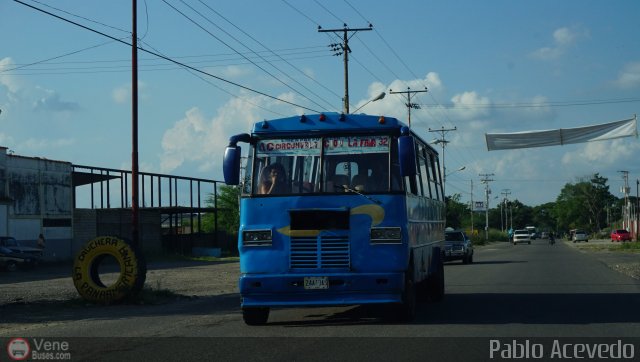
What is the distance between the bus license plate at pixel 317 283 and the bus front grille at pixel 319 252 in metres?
0.19

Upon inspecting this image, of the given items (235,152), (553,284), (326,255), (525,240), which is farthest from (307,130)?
(525,240)

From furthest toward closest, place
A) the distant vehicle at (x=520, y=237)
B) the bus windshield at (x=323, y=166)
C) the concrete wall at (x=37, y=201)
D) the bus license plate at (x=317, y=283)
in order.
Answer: the distant vehicle at (x=520, y=237)
the concrete wall at (x=37, y=201)
the bus windshield at (x=323, y=166)
the bus license plate at (x=317, y=283)

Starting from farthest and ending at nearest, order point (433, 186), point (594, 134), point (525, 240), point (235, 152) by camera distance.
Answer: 1. point (525, 240)
2. point (594, 134)
3. point (433, 186)
4. point (235, 152)

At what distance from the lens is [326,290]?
11.8 meters

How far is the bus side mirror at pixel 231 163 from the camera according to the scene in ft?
39.4

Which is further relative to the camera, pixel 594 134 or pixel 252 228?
pixel 594 134

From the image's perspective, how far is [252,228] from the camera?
1209 centimetres

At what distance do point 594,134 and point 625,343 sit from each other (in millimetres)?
11847

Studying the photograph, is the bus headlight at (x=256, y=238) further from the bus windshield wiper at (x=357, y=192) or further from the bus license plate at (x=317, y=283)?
the bus windshield wiper at (x=357, y=192)

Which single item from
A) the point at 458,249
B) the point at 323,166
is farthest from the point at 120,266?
the point at 458,249

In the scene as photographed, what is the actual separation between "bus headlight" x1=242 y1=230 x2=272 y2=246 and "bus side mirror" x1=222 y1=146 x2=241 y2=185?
0.86 metres

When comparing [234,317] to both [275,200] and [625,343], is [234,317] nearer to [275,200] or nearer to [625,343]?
[275,200]

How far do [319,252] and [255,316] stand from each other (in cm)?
163

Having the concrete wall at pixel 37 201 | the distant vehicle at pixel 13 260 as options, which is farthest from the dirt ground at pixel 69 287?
the concrete wall at pixel 37 201
